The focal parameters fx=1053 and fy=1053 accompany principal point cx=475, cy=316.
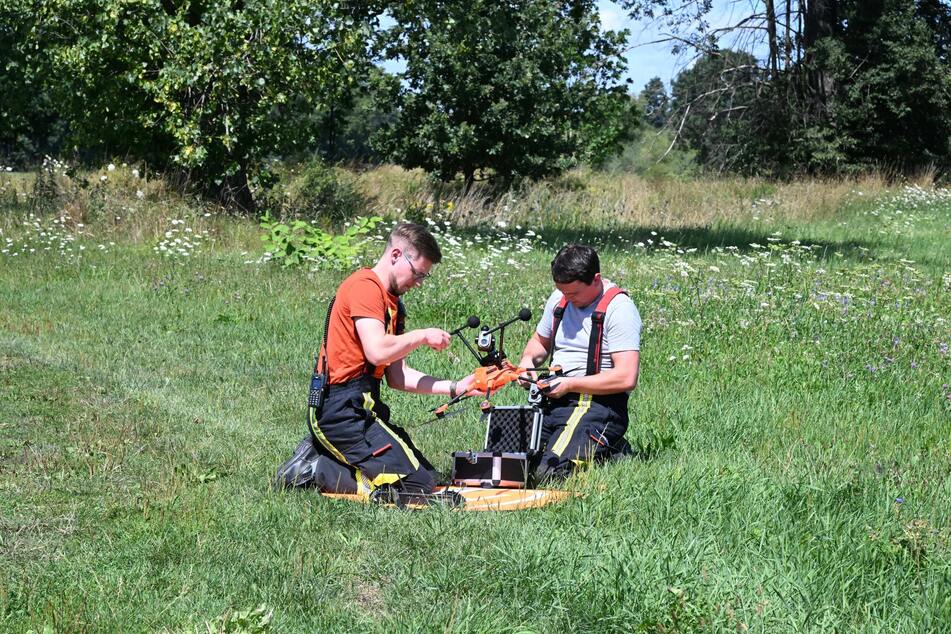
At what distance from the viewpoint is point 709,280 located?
10.7 metres

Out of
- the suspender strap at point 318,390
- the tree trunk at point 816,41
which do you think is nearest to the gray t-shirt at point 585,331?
the suspender strap at point 318,390

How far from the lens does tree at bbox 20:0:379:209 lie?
15.3 m

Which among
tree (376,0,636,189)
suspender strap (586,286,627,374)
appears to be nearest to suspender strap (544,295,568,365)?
suspender strap (586,286,627,374)

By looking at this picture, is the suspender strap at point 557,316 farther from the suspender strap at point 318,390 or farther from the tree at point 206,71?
the tree at point 206,71

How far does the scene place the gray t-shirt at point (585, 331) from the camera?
5.62m

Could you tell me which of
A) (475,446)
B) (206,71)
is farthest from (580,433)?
(206,71)

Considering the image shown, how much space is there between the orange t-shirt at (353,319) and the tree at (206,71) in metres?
11.0

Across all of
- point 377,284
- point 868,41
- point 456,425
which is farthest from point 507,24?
point 868,41

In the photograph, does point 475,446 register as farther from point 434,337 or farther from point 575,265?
point 434,337

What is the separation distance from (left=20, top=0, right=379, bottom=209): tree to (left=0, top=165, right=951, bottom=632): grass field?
12.8 ft

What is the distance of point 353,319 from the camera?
518cm

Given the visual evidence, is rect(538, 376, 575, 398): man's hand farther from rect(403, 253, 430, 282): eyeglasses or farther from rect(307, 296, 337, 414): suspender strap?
rect(307, 296, 337, 414): suspender strap

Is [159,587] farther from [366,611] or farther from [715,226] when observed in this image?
[715,226]

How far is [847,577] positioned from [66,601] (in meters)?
2.87
